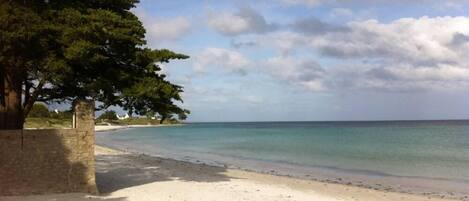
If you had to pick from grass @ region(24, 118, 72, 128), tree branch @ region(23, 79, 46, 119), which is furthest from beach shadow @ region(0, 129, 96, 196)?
grass @ region(24, 118, 72, 128)

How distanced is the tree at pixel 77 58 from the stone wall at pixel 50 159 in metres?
0.97

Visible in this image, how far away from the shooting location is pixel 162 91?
607 inches

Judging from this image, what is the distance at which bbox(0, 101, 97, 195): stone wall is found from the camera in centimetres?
1448

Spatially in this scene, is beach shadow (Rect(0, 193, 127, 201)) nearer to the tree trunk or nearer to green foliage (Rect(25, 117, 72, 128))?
the tree trunk

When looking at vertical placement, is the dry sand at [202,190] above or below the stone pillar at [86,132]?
below

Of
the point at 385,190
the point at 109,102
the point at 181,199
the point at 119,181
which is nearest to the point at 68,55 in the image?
the point at 109,102

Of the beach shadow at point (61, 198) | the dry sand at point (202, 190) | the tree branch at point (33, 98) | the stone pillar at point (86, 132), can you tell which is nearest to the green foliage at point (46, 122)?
Result: the dry sand at point (202, 190)

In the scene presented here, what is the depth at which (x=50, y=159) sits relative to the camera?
14.9 metres

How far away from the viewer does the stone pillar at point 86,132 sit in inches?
593

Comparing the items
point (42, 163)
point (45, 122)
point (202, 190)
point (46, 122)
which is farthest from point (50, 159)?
point (45, 122)

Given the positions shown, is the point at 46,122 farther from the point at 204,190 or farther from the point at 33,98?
the point at 204,190

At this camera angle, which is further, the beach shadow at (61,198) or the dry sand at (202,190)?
the dry sand at (202,190)

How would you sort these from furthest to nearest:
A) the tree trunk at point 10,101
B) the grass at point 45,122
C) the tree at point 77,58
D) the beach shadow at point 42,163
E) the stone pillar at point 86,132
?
the grass at point 45,122
the tree trunk at point 10,101
the stone pillar at point 86,132
the beach shadow at point 42,163
the tree at point 77,58

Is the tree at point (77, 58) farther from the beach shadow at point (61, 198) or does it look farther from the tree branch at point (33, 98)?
the beach shadow at point (61, 198)
